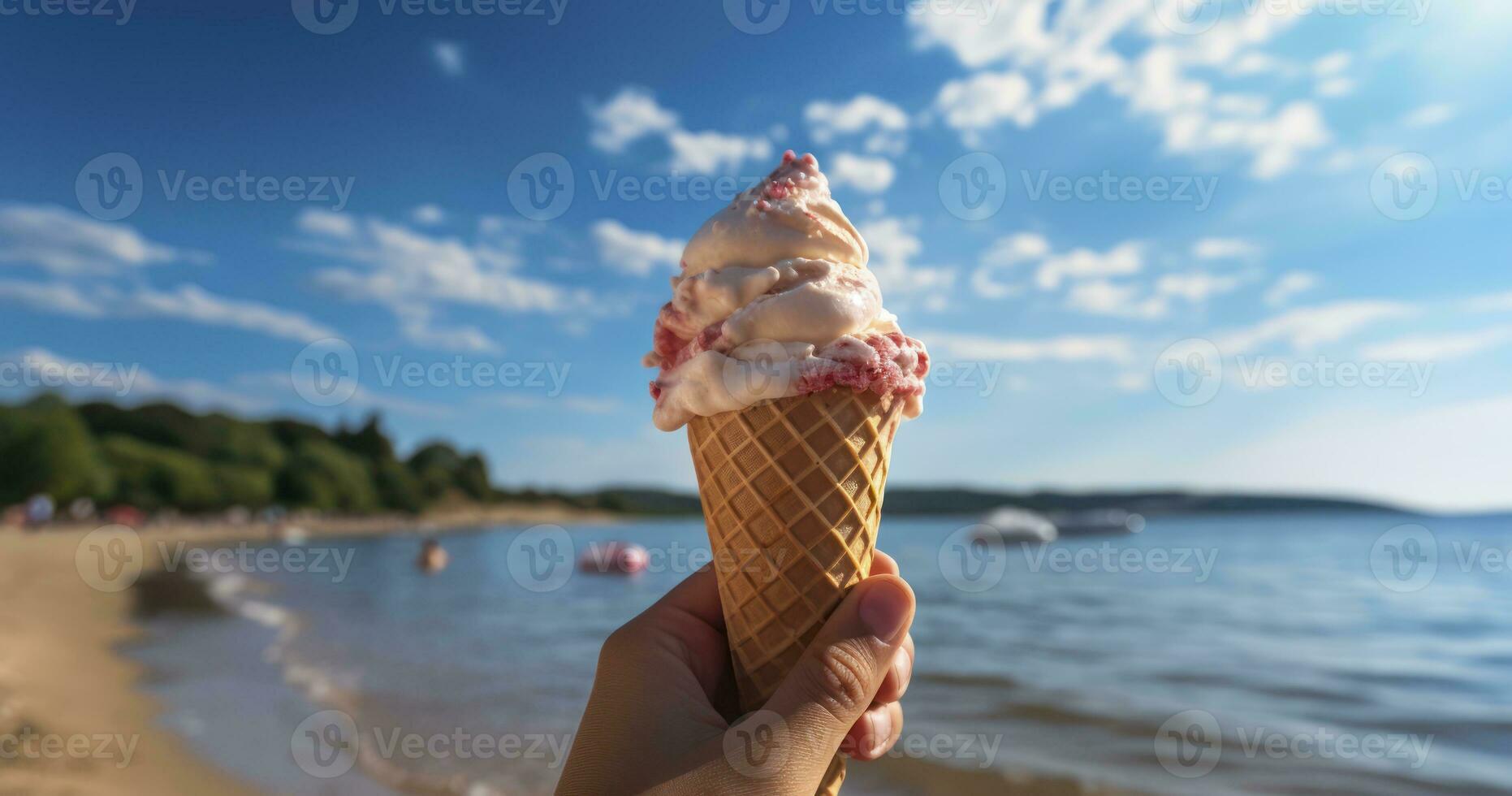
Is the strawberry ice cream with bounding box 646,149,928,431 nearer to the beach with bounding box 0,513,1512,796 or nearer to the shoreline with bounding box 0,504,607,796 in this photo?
the beach with bounding box 0,513,1512,796

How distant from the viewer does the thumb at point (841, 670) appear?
83.3 inches

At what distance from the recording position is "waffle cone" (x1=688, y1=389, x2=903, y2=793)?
247cm

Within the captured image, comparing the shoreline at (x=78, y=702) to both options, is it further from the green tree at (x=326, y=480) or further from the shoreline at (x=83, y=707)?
the green tree at (x=326, y=480)

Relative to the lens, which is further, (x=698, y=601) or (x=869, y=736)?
(x=698, y=601)

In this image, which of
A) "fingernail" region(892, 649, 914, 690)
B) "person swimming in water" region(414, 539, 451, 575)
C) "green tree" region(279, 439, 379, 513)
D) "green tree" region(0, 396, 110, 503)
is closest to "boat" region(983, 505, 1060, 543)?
"person swimming in water" region(414, 539, 451, 575)

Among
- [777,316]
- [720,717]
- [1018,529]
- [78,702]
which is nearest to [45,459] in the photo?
[78,702]

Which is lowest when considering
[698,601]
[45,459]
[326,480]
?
[326,480]

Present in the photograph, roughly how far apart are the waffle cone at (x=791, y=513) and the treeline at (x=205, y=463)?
55.9 m

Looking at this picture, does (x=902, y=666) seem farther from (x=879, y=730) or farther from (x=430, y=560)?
(x=430, y=560)

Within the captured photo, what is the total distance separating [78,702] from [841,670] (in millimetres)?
8906

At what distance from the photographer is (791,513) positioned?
2520 mm

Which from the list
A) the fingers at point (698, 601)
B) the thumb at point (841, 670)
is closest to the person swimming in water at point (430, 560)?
the fingers at point (698, 601)

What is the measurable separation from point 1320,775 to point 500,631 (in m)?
10.8

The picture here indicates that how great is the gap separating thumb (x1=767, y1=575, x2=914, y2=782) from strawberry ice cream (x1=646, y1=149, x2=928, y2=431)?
0.66m
